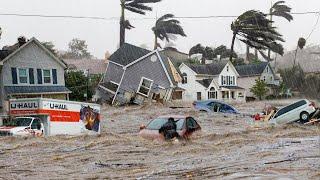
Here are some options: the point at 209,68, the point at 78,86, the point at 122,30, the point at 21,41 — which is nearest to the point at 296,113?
the point at 21,41

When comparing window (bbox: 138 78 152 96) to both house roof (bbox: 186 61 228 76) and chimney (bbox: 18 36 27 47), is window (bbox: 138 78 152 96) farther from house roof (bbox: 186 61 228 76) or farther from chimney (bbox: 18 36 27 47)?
chimney (bbox: 18 36 27 47)

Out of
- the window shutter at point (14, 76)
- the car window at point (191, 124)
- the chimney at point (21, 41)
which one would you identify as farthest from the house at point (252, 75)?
the car window at point (191, 124)

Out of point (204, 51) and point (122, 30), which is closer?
point (122, 30)

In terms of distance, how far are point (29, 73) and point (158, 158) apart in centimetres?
2926

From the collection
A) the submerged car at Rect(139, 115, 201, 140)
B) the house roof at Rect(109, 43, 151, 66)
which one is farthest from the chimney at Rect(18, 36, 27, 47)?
the submerged car at Rect(139, 115, 201, 140)

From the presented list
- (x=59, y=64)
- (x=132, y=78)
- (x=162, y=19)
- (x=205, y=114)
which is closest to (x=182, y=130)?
(x=205, y=114)

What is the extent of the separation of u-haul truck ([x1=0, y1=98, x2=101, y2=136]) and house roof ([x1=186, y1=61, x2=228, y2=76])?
143 ft

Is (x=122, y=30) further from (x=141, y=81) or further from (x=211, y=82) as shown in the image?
(x=141, y=81)

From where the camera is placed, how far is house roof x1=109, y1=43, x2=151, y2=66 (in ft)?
194

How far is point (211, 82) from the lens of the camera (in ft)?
232

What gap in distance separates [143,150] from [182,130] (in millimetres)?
2568

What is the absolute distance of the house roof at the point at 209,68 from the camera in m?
71.9

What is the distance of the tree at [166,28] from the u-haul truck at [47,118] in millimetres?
63502

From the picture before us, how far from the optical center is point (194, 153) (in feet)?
53.5
